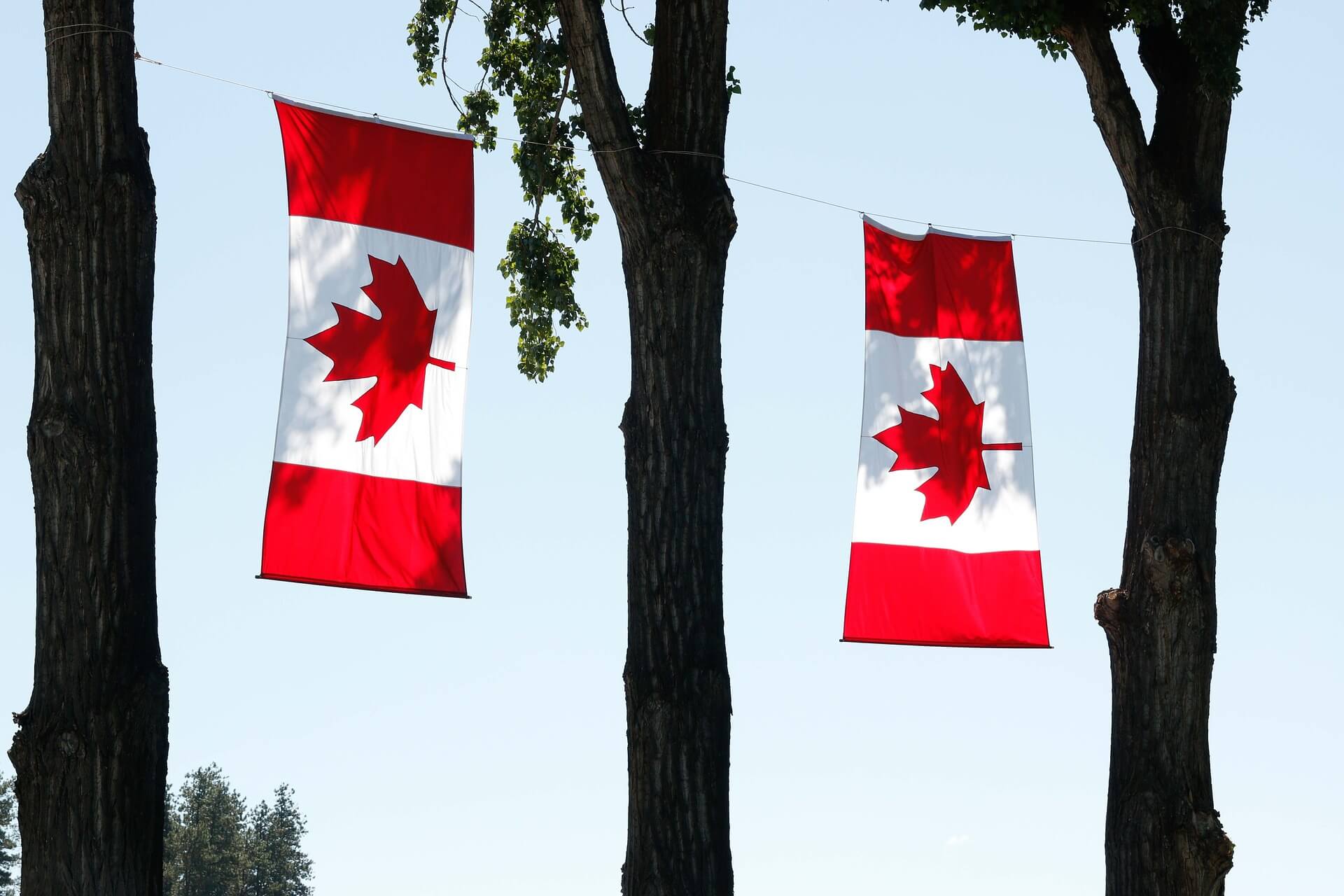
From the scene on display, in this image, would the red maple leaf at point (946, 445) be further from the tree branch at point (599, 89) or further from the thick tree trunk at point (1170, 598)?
the tree branch at point (599, 89)

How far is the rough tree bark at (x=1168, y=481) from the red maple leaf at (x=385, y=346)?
5.43 meters

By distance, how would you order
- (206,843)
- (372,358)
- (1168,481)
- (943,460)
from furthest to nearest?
(206,843), (1168,481), (943,460), (372,358)

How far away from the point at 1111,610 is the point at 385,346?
565cm

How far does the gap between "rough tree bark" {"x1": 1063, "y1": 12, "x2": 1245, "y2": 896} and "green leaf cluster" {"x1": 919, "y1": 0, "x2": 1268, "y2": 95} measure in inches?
2.7

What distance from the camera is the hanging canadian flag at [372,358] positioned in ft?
29.8

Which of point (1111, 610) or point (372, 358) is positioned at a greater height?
point (372, 358)

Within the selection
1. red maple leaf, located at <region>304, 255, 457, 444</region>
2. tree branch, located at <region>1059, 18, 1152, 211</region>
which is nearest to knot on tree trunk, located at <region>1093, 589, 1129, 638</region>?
tree branch, located at <region>1059, 18, 1152, 211</region>

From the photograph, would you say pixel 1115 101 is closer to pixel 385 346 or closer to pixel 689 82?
pixel 689 82

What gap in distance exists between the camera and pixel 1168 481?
1205 centimetres

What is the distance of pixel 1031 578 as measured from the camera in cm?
1177

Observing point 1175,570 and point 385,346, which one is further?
point 1175,570

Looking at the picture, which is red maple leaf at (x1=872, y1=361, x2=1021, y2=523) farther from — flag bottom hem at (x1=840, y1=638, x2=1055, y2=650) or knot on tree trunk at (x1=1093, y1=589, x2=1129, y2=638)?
knot on tree trunk at (x1=1093, y1=589, x2=1129, y2=638)

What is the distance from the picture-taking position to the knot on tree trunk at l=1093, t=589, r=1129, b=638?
466 inches

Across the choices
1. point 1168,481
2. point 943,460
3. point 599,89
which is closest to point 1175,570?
point 1168,481
